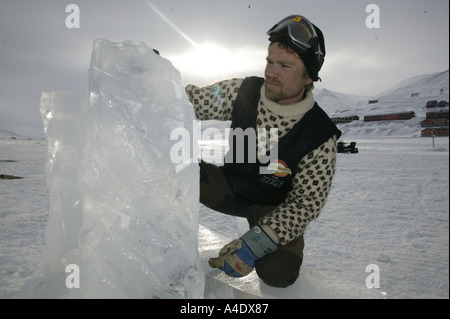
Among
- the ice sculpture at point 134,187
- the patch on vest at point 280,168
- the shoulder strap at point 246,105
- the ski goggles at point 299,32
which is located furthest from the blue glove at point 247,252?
the ski goggles at point 299,32

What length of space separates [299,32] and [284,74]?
0.27 metres

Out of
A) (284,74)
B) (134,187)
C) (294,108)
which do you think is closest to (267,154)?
(294,108)

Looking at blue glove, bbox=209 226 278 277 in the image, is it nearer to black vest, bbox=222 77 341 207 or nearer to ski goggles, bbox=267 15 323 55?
black vest, bbox=222 77 341 207

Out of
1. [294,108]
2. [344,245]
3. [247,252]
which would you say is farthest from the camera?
[344,245]

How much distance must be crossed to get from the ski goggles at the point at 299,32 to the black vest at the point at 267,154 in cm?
37

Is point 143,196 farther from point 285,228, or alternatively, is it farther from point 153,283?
point 285,228

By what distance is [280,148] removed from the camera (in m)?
1.86

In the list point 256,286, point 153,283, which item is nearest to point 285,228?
point 256,286

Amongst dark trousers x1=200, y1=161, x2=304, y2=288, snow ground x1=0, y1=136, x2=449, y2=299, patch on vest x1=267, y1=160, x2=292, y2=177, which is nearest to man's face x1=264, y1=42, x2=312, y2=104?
patch on vest x1=267, y1=160, x2=292, y2=177

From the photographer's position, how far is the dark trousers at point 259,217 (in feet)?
5.29

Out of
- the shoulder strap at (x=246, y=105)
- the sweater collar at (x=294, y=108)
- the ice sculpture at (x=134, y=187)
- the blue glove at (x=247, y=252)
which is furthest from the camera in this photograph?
the shoulder strap at (x=246, y=105)

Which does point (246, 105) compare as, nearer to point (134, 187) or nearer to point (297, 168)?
point (297, 168)

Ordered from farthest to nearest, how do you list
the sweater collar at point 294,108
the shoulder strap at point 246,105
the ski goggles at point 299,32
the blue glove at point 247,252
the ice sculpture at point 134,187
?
the shoulder strap at point 246,105 → the sweater collar at point 294,108 → the ski goggles at point 299,32 → the blue glove at point 247,252 → the ice sculpture at point 134,187

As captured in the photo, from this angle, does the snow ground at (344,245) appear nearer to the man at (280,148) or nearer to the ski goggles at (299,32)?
the man at (280,148)
